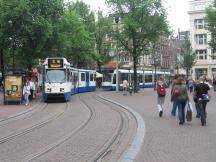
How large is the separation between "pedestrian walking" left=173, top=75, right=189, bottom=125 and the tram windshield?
55.5ft

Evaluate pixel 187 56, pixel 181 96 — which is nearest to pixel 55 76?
pixel 181 96

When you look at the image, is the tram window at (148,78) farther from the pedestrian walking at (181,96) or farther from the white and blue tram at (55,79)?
the pedestrian walking at (181,96)

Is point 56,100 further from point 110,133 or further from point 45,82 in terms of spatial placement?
point 110,133

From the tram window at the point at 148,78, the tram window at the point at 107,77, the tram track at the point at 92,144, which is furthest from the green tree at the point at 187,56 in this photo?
the tram track at the point at 92,144

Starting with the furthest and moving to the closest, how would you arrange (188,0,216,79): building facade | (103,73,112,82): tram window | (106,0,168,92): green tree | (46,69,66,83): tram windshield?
(188,0,216,79): building facade < (103,73,112,82): tram window < (106,0,168,92): green tree < (46,69,66,83): tram windshield

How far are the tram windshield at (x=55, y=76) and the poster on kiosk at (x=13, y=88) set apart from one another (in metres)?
2.65

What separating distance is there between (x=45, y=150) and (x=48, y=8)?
31.6 m

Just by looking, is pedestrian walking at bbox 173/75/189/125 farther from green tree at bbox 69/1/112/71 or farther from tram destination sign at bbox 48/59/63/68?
green tree at bbox 69/1/112/71

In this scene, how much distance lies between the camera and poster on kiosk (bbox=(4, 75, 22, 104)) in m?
31.3

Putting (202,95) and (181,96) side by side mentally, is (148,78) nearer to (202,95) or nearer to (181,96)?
Answer: (181,96)

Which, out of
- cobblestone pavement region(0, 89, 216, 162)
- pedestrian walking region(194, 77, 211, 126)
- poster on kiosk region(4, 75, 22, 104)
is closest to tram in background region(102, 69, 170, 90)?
poster on kiosk region(4, 75, 22, 104)

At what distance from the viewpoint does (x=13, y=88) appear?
103 feet

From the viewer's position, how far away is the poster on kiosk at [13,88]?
31.3m

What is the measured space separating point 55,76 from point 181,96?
705 inches
